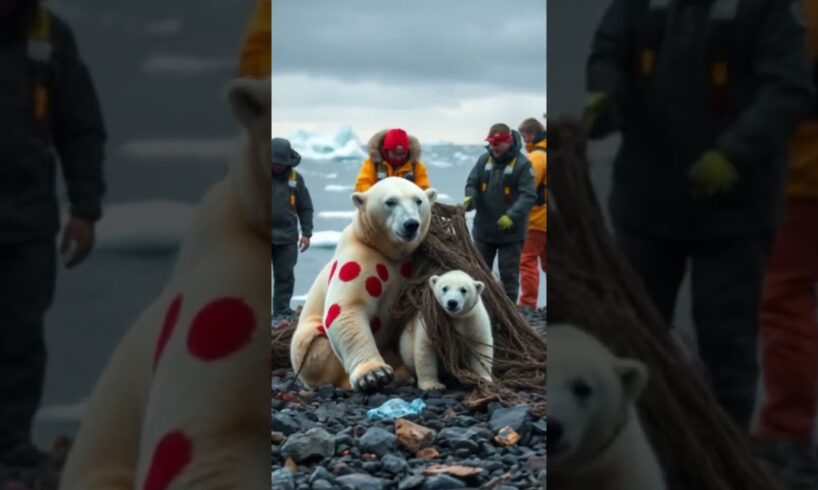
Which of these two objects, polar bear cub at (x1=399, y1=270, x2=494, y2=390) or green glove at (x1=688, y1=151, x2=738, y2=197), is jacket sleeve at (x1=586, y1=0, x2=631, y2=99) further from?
polar bear cub at (x1=399, y1=270, x2=494, y2=390)

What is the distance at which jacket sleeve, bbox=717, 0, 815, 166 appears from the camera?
80 cm

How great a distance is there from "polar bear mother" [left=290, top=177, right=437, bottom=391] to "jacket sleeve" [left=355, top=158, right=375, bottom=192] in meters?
0.29

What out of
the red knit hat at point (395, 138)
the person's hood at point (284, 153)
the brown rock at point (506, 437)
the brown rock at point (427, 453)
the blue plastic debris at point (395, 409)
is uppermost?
the red knit hat at point (395, 138)

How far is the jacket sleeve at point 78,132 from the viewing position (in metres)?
0.81

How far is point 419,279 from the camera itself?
9.99ft

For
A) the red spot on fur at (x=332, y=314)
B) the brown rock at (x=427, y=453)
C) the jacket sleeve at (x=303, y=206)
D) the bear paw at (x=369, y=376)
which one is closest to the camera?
the brown rock at (x=427, y=453)

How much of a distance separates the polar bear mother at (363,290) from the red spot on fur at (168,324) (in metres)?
1.99

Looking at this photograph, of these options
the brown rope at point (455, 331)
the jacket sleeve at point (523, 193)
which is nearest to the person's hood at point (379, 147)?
the brown rope at point (455, 331)

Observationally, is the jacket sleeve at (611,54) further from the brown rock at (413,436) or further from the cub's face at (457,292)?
the cub's face at (457,292)

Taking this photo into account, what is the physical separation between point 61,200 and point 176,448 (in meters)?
0.23

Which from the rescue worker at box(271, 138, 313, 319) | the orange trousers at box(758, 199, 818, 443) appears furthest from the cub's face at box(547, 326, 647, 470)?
the rescue worker at box(271, 138, 313, 319)

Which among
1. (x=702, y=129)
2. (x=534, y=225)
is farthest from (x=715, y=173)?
(x=534, y=225)

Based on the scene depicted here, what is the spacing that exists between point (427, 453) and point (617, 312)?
130cm

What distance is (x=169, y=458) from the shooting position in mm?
799
